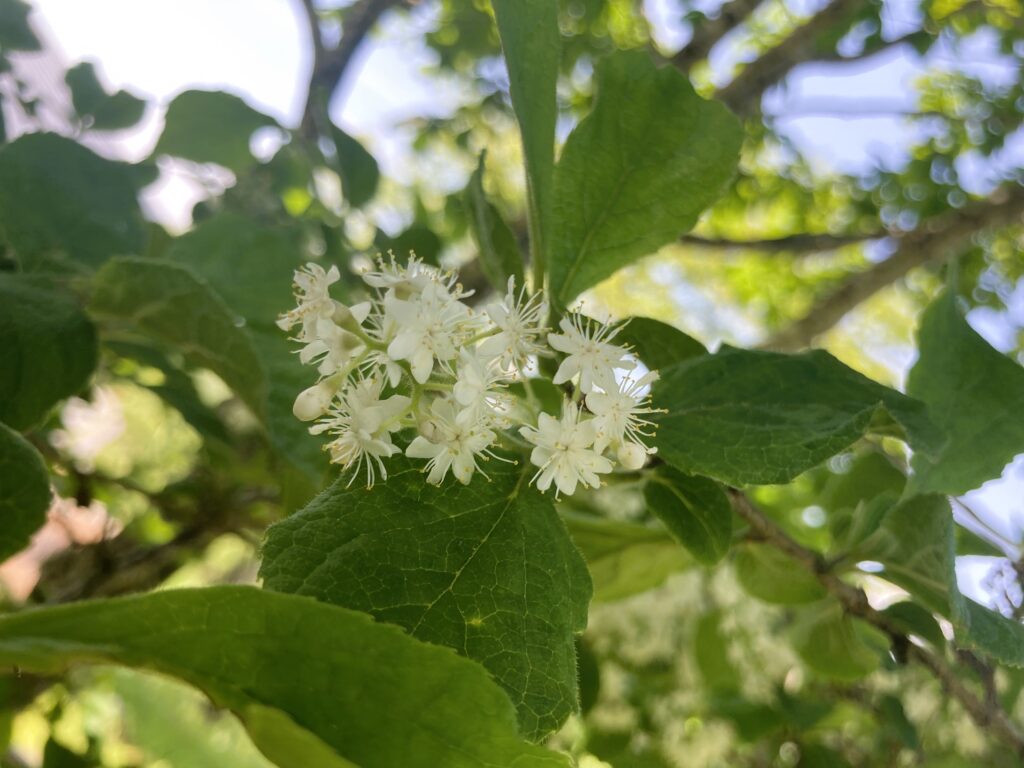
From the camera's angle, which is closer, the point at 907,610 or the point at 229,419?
the point at 907,610

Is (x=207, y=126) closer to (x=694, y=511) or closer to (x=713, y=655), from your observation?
(x=694, y=511)

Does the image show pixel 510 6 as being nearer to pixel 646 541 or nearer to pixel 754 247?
pixel 646 541

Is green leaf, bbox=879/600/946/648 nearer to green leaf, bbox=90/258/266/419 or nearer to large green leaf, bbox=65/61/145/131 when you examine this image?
green leaf, bbox=90/258/266/419

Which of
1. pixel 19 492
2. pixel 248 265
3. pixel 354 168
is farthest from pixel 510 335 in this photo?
pixel 354 168

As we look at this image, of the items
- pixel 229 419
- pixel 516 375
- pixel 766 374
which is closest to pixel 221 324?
pixel 516 375

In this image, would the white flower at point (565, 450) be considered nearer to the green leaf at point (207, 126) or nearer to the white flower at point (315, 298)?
the white flower at point (315, 298)
